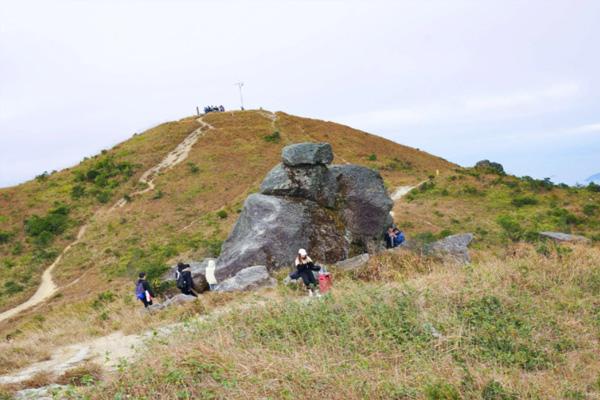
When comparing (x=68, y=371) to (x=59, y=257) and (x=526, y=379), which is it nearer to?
(x=526, y=379)

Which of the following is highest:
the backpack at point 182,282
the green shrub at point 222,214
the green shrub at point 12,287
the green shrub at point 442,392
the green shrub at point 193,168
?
the green shrub at point 193,168

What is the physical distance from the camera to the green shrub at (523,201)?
131 feet

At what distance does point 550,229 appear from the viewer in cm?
3291

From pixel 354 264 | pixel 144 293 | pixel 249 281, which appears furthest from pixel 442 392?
pixel 144 293

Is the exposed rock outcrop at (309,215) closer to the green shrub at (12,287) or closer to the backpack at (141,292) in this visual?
the backpack at (141,292)

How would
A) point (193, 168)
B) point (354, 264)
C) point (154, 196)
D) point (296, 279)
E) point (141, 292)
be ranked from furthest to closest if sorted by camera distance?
point (193, 168) → point (154, 196) → point (354, 264) → point (141, 292) → point (296, 279)

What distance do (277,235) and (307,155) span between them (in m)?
4.88


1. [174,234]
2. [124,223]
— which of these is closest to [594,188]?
[174,234]

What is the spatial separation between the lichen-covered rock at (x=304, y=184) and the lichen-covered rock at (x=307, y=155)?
25 centimetres

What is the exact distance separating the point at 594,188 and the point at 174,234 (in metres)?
40.1

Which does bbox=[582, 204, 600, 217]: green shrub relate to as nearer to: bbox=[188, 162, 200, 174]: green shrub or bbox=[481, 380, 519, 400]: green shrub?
bbox=[481, 380, 519, 400]: green shrub

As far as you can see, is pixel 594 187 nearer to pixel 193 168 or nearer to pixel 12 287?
pixel 193 168

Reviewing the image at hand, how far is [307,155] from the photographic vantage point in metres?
23.0

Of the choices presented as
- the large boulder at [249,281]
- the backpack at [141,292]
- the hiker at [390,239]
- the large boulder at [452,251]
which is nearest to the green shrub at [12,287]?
the backpack at [141,292]
